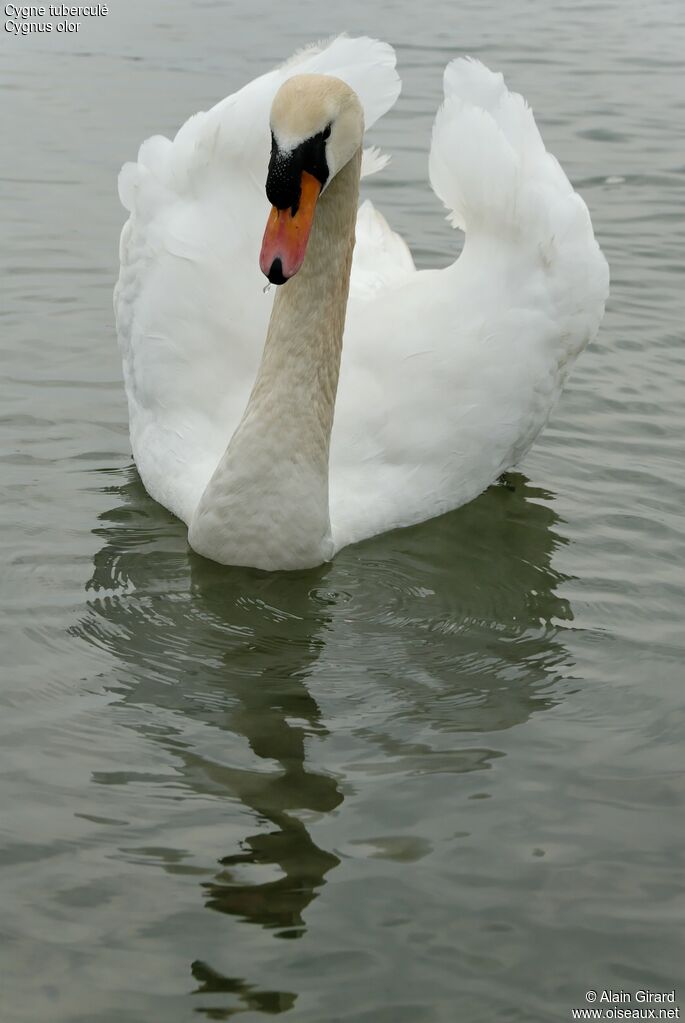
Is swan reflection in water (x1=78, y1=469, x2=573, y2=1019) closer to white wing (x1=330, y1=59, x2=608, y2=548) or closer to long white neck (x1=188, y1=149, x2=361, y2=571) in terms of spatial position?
long white neck (x1=188, y1=149, x2=361, y2=571)

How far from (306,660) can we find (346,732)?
1.73 feet

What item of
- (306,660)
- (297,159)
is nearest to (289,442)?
(306,660)

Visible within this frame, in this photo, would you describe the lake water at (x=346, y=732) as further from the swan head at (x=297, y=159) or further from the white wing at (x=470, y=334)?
the swan head at (x=297, y=159)

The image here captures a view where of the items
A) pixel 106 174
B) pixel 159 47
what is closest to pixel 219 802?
pixel 106 174

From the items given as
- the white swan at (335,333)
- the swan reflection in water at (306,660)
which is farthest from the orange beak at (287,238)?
the swan reflection in water at (306,660)

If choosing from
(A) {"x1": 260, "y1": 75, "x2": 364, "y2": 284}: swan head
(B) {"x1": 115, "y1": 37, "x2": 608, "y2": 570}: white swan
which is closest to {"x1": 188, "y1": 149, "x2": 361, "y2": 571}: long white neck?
(B) {"x1": 115, "y1": 37, "x2": 608, "y2": 570}: white swan

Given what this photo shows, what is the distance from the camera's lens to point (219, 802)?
183 inches

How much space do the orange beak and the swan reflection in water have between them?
1.26 m

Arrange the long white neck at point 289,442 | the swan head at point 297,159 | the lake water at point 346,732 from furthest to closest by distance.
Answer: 1. the long white neck at point 289,442
2. the swan head at point 297,159
3. the lake water at point 346,732

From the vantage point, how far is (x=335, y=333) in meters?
6.21

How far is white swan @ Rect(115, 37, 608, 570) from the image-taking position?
6105mm

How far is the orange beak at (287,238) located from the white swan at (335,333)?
54 cm

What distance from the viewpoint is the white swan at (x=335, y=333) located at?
6.11m

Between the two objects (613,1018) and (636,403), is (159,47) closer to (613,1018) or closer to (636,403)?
(636,403)
